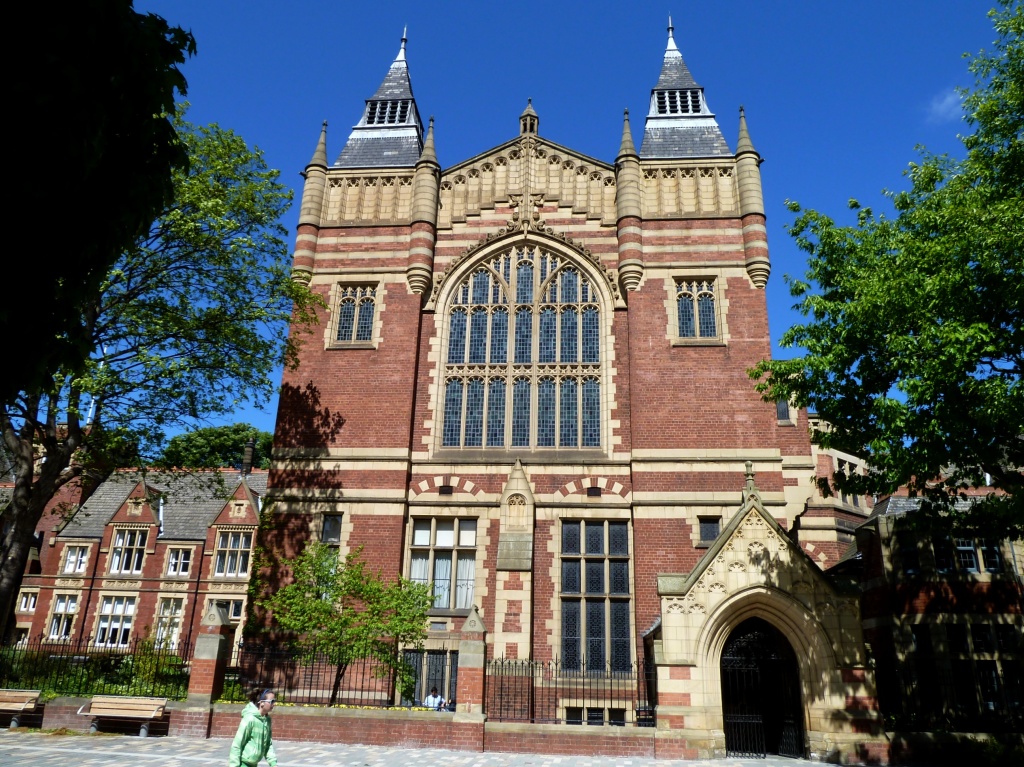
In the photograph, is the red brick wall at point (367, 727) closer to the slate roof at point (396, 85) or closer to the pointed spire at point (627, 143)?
the pointed spire at point (627, 143)

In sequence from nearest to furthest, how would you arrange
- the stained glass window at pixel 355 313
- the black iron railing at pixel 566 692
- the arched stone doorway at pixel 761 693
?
the arched stone doorway at pixel 761 693 < the black iron railing at pixel 566 692 < the stained glass window at pixel 355 313

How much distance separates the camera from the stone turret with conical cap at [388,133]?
26141mm

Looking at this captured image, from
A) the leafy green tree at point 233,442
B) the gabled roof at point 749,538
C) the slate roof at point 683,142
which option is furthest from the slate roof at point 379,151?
the leafy green tree at point 233,442

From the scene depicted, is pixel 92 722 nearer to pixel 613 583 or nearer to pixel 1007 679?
pixel 613 583

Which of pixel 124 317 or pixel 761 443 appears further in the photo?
pixel 761 443

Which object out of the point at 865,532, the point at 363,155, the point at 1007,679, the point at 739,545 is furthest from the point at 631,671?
the point at 363,155

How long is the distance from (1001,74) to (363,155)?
63.4 feet

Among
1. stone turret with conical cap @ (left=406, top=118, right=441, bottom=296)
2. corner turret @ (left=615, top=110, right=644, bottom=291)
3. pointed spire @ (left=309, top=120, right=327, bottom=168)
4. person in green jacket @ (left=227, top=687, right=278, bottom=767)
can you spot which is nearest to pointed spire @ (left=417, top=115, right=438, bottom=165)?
stone turret with conical cap @ (left=406, top=118, right=441, bottom=296)

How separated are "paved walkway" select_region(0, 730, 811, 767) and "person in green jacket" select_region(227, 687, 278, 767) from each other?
5.06 meters

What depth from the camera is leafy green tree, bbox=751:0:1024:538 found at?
1212cm

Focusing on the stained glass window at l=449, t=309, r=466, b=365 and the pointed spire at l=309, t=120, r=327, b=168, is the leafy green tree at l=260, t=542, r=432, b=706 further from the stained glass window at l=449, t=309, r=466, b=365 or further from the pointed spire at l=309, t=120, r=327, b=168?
the pointed spire at l=309, t=120, r=327, b=168

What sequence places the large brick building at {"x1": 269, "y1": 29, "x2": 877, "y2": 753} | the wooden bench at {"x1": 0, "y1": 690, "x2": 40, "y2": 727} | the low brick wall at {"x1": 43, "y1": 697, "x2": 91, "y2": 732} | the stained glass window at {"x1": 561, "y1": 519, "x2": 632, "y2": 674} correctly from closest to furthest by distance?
1. the wooden bench at {"x1": 0, "y1": 690, "x2": 40, "y2": 727}
2. the low brick wall at {"x1": 43, "y1": 697, "x2": 91, "y2": 732}
3. the stained glass window at {"x1": 561, "y1": 519, "x2": 632, "y2": 674}
4. the large brick building at {"x1": 269, "y1": 29, "x2": 877, "y2": 753}

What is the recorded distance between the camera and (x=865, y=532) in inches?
906

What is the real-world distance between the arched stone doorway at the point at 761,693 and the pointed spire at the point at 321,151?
63.1ft
